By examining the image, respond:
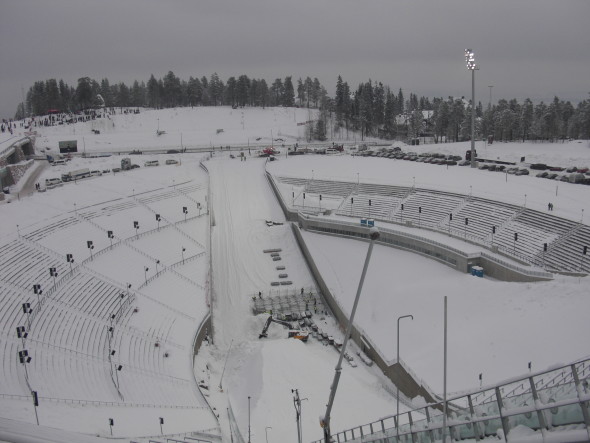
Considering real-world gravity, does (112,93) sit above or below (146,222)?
above

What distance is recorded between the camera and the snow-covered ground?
1958cm

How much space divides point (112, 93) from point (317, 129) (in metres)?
55.4

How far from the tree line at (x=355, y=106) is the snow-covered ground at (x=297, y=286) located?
1052 cm

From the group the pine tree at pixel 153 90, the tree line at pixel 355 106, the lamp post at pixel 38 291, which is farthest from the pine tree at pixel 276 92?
the lamp post at pixel 38 291

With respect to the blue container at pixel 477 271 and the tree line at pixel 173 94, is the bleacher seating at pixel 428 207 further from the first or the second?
the tree line at pixel 173 94

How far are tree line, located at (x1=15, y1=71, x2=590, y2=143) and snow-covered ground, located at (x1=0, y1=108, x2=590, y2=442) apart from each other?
414 inches

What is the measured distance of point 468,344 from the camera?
837 inches

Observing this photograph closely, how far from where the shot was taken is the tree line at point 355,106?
212ft

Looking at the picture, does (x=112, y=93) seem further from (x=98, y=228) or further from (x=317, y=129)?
(x=98, y=228)

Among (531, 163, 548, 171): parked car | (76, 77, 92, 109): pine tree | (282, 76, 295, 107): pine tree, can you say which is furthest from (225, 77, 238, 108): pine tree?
(531, 163, 548, 171): parked car

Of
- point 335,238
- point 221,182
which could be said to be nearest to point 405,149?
point 221,182

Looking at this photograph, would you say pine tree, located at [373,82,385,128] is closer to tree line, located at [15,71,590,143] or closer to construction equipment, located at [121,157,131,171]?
tree line, located at [15,71,590,143]

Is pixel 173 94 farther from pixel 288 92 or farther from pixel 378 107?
pixel 378 107

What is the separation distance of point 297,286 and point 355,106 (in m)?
56.7
